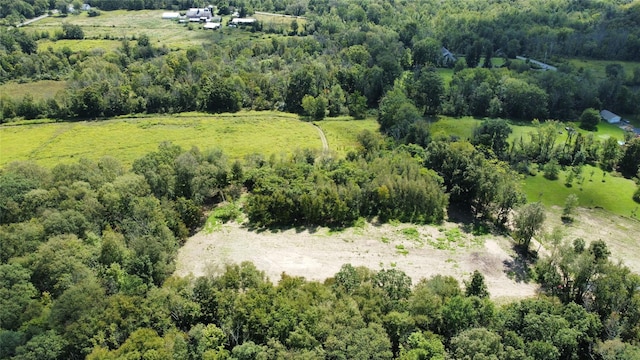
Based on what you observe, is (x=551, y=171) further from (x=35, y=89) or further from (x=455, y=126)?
(x=35, y=89)

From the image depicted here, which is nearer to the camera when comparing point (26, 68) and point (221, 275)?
point (221, 275)

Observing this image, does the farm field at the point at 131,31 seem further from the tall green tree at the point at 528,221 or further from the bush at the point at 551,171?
the tall green tree at the point at 528,221

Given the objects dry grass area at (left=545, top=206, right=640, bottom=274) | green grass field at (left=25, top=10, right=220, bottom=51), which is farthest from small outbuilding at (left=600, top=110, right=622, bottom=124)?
green grass field at (left=25, top=10, right=220, bottom=51)

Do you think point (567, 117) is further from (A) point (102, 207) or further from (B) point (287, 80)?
(A) point (102, 207)

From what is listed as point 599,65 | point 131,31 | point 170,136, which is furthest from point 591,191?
point 131,31

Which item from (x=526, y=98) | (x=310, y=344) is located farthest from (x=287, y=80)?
(x=310, y=344)

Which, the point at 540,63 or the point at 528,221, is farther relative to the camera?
the point at 540,63

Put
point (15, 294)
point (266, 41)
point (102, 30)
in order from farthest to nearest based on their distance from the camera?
point (102, 30)
point (266, 41)
point (15, 294)
